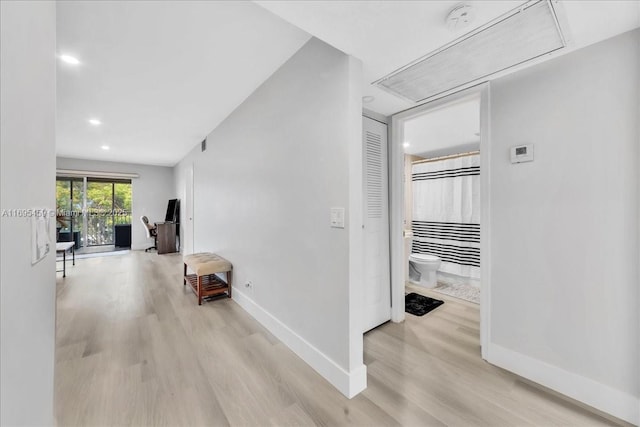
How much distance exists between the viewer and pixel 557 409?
1493 mm

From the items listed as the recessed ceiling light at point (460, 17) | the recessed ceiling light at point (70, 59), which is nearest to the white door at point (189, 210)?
the recessed ceiling light at point (70, 59)

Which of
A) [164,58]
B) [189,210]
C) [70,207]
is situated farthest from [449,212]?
[70,207]

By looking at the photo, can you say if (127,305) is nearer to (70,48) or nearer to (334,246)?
(70,48)

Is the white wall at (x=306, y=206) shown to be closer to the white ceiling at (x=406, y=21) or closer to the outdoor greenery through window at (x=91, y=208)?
the white ceiling at (x=406, y=21)

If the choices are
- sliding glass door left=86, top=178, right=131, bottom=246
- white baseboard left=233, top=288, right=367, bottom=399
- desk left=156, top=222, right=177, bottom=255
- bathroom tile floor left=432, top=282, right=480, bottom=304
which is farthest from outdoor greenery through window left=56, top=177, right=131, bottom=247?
bathroom tile floor left=432, top=282, right=480, bottom=304

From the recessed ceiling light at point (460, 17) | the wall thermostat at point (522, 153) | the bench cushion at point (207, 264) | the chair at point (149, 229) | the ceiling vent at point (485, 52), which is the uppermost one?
the ceiling vent at point (485, 52)

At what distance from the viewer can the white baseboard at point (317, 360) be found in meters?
1.61

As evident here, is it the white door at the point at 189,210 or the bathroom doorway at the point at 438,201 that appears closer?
the bathroom doorway at the point at 438,201

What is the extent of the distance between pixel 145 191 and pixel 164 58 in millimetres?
6240

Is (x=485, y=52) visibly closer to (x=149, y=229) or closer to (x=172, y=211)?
(x=172, y=211)

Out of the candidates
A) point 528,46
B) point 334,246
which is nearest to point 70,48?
point 334,246

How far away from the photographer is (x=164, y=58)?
2.12 metres

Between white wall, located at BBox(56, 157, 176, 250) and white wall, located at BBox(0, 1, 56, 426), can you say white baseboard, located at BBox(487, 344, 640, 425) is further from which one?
white wall, located at BBox(56, 157, 176, 250)

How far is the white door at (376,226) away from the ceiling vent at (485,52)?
20.7 inches
